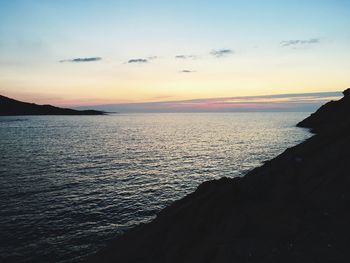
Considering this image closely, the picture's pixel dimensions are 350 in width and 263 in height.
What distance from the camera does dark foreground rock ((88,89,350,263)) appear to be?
48.3 ft

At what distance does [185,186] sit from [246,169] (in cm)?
1661

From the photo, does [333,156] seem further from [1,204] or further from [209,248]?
[1,204]

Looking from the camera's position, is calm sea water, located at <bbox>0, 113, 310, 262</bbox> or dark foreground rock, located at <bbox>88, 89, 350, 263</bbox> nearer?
dark foreground rock, located at <bbox>88, 89, 350, 263</bbox>

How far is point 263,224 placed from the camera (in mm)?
17750

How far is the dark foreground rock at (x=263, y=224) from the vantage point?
14.7m

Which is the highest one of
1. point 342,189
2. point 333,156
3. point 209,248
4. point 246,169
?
point 333,156

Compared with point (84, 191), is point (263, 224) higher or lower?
higher

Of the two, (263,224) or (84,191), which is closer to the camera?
(263,224)

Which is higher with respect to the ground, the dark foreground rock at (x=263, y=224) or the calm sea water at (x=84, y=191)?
the dark foreground rock at (x=263, y=224)

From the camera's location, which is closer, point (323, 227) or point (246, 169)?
point (323, 227)

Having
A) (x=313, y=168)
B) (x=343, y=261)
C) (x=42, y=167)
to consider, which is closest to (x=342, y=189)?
(x=313, y=168)

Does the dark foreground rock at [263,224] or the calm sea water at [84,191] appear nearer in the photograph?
the dark foreground rock at [263,224]

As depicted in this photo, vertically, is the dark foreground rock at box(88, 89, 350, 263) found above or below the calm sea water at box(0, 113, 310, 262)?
above

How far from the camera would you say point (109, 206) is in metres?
34.1
